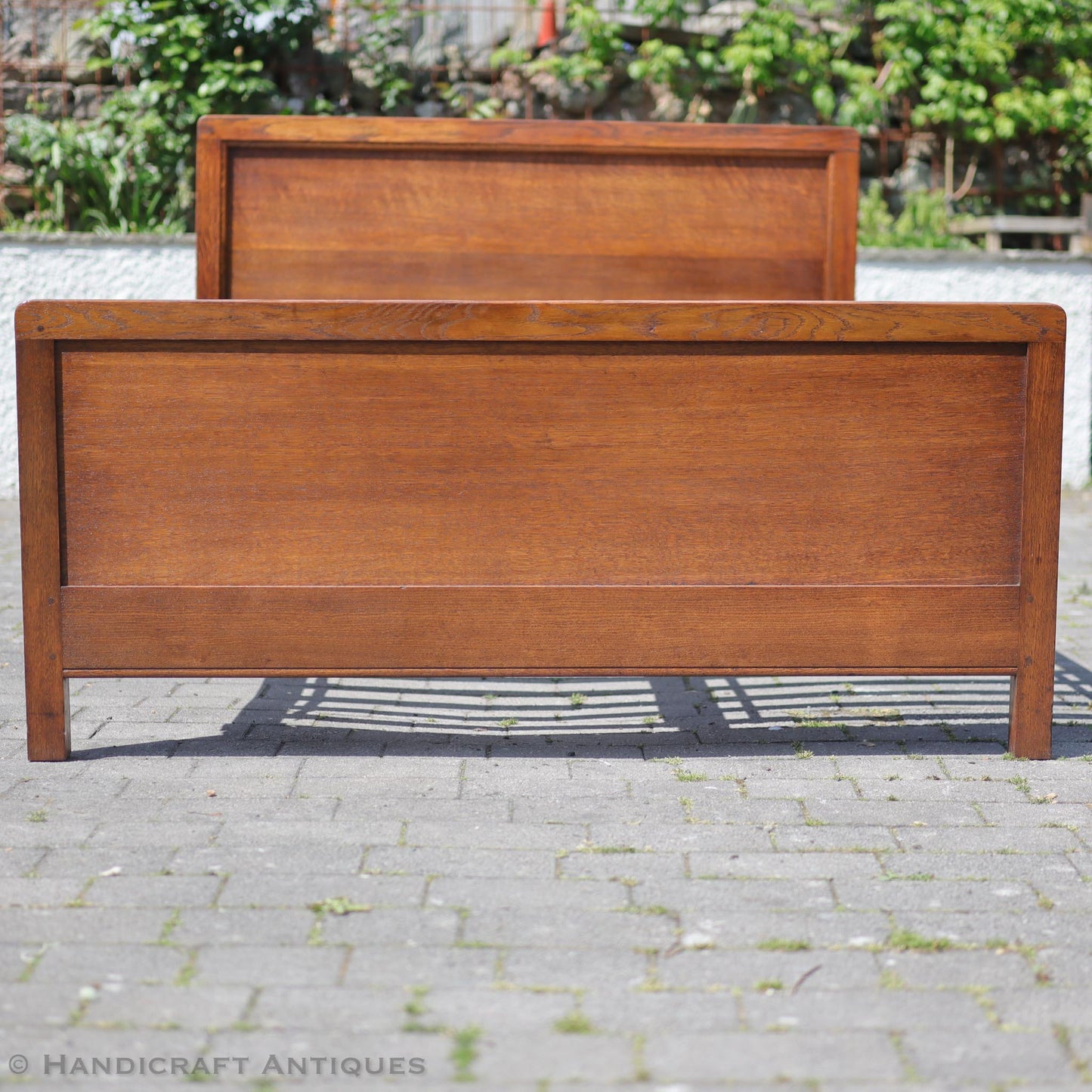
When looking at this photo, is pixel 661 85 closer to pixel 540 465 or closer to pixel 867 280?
pixel 867 280

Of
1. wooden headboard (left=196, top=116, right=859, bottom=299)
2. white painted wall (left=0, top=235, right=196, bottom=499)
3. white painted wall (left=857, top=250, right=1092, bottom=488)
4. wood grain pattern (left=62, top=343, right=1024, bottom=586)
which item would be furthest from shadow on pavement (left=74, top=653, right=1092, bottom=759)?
white painted wall (left=0, top=235, right=196, bottom=499)

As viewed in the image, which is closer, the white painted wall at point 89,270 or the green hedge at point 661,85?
the white painted wall at point 89,270

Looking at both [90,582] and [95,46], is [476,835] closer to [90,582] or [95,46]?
[90,582]

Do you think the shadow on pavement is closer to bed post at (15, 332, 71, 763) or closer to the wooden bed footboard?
bed post at (15, 332, 71, 763)

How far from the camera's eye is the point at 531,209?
5.14 m

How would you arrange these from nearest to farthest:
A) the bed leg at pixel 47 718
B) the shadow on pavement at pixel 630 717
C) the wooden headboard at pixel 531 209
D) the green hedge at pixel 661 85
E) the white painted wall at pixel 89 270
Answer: the bed leg at pixel 47 718 → the shadow on pavement at pixel 630 717 → the wooden headboard at pixel 531 209 → the white painted wall at pixel 89 270 → the green hedge at pixel 661 85

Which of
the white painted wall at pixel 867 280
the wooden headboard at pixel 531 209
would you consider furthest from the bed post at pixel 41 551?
the white painted wall at pixel 867 280

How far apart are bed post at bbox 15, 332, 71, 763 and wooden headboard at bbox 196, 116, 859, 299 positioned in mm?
1696

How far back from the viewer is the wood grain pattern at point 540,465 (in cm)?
345

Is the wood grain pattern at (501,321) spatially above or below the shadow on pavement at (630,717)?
above

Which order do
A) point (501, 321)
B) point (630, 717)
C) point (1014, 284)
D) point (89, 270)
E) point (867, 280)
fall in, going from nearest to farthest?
point (501, 321)
point (630, 717)
point (89, 270)
point (867, 280)
point (1014, 284)

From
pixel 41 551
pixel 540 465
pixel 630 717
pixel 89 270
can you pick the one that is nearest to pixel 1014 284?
pixel 89 270

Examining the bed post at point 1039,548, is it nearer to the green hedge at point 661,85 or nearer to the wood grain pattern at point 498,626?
the wood grain pattern at point 498,626

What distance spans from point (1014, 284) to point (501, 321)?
6.43m
